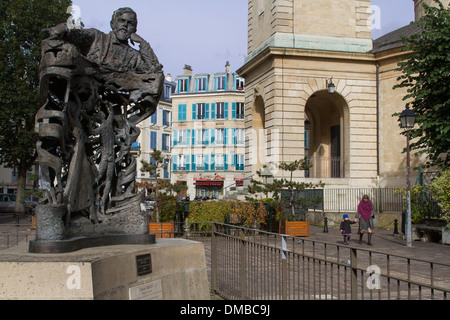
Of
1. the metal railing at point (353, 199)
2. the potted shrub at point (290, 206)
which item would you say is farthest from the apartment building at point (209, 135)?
the potted shrub at point (290, 206)

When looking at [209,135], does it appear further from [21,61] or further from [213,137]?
[21,61]

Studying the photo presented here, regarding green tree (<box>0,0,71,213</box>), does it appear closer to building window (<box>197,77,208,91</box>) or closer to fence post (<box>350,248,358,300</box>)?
fence post (<box>350,248,358,300</box>)

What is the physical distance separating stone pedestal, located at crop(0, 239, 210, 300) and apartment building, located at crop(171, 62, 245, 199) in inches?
1946

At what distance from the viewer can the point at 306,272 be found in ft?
16.8

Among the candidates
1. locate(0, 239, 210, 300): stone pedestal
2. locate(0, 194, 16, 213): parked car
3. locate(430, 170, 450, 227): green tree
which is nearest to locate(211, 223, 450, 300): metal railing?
Answer: locate(0, 239, 210, 300): stone pedestal

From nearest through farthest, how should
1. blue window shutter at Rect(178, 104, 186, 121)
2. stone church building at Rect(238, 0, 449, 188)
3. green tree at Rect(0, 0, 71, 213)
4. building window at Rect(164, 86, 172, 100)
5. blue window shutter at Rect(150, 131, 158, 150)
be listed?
stone church building at Rect(238, 0, 449, 188) → green tree at Rect(0, 0, 71, 213) → blue window shutter at Rect(178, 104, 186, 121) → blue window shutter at Rect(150, 131, 158, 150) → building window at Rect(164, 86, 172, 100)

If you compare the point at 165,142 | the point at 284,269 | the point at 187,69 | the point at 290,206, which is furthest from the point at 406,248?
the point at 187,69

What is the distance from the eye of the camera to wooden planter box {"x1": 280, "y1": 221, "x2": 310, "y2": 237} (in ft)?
58.8

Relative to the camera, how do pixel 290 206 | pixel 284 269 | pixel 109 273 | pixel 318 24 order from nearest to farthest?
1. pixel 109 273
2. pixel 284 269
3. pixel 290 206
4. pixel 318 24

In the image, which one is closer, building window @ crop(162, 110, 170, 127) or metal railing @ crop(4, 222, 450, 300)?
metal railing @ crop(4, 222, 450, 300)

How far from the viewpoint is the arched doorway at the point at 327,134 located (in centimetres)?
2709

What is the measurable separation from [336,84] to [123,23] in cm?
2155

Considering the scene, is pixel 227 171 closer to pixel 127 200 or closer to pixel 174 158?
pixel 174 158
